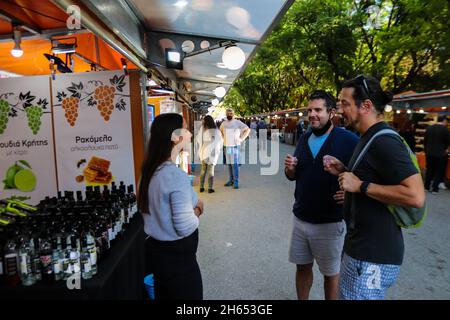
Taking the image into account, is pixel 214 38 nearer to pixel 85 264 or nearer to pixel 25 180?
pixel 25 180

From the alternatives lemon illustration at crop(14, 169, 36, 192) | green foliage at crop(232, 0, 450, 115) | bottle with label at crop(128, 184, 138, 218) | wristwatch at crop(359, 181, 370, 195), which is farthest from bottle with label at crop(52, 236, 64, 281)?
green foliage at crop(232, 0, 450, 115)

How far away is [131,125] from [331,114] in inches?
95.3

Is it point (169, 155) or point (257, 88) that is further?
point (257, 88)

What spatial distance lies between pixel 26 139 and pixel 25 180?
0.54m

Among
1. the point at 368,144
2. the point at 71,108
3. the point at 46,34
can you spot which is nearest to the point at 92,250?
the point at 368,144

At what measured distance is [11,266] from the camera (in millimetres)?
1898

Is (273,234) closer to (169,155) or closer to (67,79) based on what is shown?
(169,155)

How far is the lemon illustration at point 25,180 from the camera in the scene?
12.6ft

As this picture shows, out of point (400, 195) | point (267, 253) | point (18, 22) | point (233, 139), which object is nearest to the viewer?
point (400, 195)

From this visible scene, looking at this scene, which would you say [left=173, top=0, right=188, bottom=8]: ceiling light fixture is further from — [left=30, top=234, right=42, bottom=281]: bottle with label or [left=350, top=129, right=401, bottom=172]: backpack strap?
[left=30, top=234, right=42, bottom=281]: bottle with label

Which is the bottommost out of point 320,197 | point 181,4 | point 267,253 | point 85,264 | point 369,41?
point 267,253

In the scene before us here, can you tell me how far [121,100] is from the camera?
147 inches

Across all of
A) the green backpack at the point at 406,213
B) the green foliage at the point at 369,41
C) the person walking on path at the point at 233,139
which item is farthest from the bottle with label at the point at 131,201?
the green foliage at the point at 369,41
